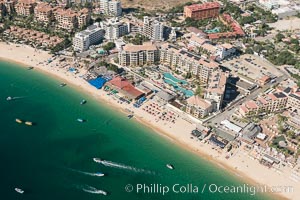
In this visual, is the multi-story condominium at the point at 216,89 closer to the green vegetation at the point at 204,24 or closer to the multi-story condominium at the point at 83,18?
the green vegetation at the point at 204,24

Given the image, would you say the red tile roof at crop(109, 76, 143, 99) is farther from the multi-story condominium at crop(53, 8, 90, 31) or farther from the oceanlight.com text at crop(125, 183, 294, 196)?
the multi-story condominium at crop(53, 8, 90, 31)

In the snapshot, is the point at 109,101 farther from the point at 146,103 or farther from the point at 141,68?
the point at 141,68

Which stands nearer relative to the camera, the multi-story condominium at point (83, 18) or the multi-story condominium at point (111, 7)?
the multi-story condominium at point (83, 18)

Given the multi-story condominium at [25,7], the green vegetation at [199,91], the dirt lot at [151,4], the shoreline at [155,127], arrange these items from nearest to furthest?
the shoreline at [155,127] < the green vegetation at [199,91] < the multi-story condominium at [25,7] < the dirt lot at [151,4]

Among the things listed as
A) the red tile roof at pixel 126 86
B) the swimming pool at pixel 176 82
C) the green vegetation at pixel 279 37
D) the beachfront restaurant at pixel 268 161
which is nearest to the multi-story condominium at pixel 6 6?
the red tile roof at pixel 126 86

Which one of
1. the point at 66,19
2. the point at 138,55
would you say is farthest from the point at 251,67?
the point at 66,19

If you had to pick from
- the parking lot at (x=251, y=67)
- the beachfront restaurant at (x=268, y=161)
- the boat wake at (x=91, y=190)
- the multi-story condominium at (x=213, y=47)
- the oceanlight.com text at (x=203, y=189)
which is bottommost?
the oceanlight.com text at (x=203, y=189)
